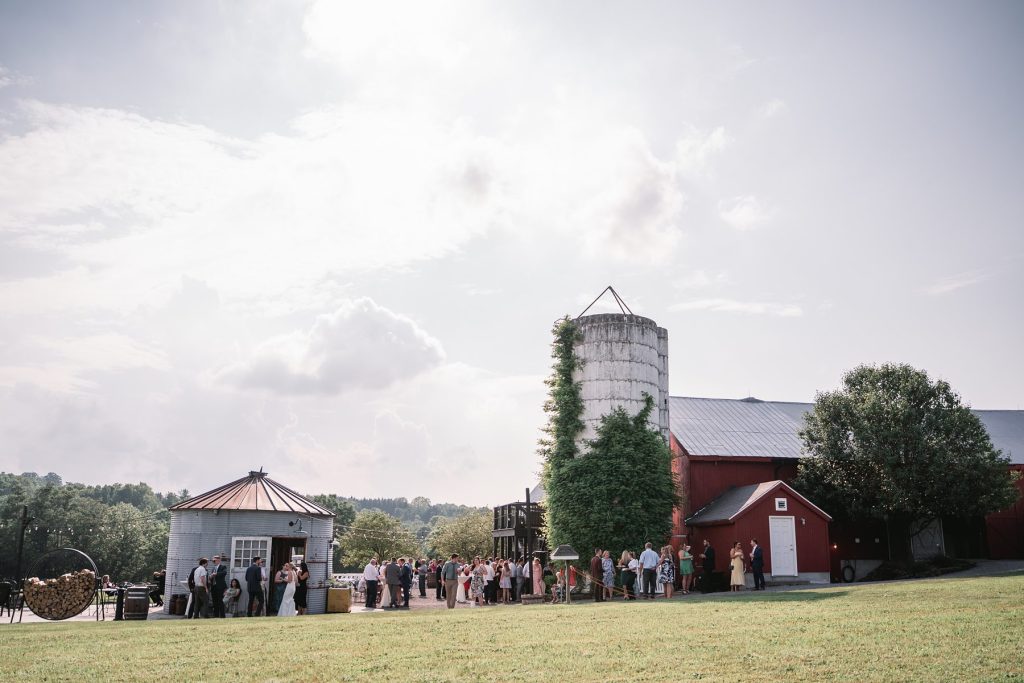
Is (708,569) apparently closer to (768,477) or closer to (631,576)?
(631,576)

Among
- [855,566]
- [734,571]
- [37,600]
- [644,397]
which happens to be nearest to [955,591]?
[734,571]

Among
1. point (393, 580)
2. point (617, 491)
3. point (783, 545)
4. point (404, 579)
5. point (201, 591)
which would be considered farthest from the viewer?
point (783, 545)

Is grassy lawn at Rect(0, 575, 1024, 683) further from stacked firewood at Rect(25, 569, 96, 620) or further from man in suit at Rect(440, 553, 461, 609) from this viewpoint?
man in suit at Rect(440, 553, 461, 609)

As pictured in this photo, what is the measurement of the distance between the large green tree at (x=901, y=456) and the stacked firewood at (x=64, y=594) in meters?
26.5

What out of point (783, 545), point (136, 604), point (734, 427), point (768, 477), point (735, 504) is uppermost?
point (734, 427)

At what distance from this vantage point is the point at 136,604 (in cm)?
2614

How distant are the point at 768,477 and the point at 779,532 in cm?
595

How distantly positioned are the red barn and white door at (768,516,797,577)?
339 cm

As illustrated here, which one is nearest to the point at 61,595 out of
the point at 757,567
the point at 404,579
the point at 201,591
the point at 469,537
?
the point at 201,591

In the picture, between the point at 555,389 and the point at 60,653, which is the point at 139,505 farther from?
the point at 60,653

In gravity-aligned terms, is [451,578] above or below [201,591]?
above

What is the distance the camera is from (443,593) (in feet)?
114

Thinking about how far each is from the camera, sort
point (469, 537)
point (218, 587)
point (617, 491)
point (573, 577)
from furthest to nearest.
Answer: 1. point (469, 537)
2. point (617, 491)
3. point (573, 577)
4. point (218, 587)

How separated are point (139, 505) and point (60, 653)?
193308 millimetres
